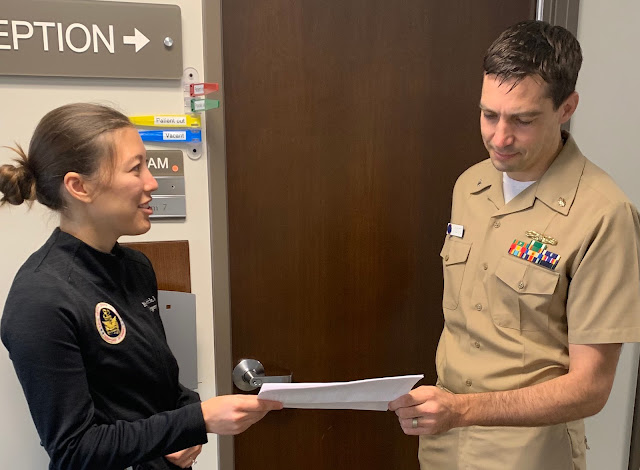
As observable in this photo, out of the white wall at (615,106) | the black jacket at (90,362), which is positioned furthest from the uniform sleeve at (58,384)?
the white wall at (615,106)

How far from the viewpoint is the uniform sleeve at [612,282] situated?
3.43 feet

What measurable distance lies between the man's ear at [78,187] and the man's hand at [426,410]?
0.69m

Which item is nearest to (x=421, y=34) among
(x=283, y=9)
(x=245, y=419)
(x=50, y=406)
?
(x=283, y=9)

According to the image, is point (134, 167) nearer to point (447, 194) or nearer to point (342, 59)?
point (342, 59)

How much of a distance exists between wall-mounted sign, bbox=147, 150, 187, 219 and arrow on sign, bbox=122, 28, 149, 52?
25 centimetres

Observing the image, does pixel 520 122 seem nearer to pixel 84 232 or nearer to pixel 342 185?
pixel 342 185

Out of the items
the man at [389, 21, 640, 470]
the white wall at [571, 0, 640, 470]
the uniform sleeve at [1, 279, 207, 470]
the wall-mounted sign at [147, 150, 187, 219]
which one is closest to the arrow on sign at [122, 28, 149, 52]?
the wall-mounted sign at [147, 150, 187, 219]

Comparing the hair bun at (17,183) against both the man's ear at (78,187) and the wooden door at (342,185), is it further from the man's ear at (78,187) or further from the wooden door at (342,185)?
the wooden door at (342,185)

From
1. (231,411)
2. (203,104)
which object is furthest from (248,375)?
(203,104)

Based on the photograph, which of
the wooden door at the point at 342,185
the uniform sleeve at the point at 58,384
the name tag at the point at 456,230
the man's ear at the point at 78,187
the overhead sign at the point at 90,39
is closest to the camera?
the uniform sleeve at the point at 58,384

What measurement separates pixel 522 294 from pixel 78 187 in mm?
900

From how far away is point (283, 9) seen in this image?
1.42 m

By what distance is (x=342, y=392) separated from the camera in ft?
3.14

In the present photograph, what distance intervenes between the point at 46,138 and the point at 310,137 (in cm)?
70
